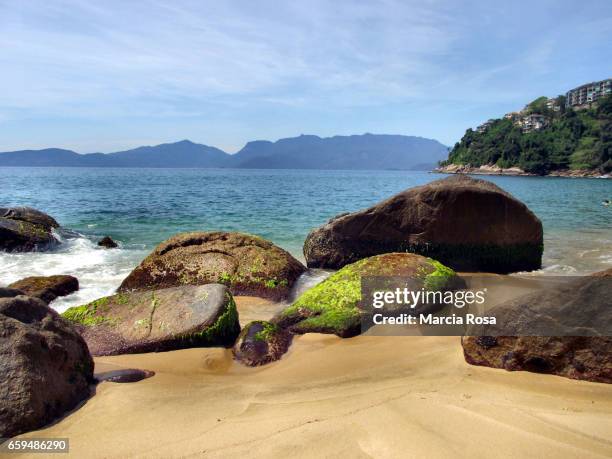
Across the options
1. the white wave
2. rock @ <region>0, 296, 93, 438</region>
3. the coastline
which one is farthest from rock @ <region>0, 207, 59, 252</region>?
the coastline

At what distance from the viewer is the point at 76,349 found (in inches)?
183

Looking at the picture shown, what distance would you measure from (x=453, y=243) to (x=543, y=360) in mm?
6819

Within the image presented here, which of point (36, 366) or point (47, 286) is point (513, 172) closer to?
point (47, 286)

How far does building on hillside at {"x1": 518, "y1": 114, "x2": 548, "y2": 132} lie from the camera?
15225 cm

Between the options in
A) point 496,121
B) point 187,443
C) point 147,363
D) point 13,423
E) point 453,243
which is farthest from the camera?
point 496,121

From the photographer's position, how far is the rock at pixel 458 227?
1088cm

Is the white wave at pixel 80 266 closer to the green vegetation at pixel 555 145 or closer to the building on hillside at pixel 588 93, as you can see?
the green vegetation at pixel 555 145

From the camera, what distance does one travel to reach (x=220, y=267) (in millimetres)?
9773

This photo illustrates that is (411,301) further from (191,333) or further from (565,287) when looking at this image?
(191,333)

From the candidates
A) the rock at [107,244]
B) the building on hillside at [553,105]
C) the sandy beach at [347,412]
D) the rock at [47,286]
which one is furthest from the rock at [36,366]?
the building on hillside at [553,105]

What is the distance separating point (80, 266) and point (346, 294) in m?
8.96

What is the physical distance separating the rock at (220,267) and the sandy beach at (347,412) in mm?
3933

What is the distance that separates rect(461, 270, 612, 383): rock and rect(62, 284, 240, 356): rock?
332cm

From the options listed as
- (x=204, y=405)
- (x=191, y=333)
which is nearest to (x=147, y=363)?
(x=191, y=333)
